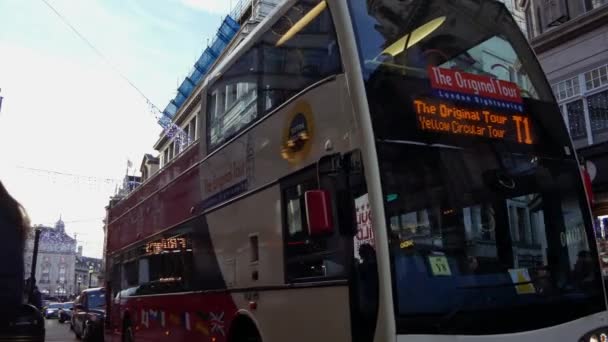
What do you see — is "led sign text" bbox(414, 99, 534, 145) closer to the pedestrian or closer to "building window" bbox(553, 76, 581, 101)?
the pedestrian

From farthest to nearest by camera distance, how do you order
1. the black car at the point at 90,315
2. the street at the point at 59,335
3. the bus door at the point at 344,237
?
the street at the point at 59,335 < the black car at the point at 90,315 < the bus door at the point at 344,237

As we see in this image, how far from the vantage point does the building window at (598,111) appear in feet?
44.4

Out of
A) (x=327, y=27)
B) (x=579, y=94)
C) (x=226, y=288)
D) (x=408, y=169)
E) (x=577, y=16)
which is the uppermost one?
(x=577, y=16)

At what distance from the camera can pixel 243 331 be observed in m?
5.98

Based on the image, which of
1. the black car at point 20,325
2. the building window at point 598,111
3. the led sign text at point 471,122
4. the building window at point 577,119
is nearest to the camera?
the black car at point 20,325

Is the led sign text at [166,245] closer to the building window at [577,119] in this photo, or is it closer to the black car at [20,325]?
the black car at [20,325]

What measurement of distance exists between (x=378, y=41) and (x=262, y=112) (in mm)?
1681

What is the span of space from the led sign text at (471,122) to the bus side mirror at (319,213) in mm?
1016

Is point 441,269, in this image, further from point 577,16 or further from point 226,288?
point 577,16

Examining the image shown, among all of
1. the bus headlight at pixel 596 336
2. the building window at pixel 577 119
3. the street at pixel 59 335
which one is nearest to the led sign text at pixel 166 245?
the bus headlight at pixel 596 336

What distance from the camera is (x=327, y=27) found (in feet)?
16.4

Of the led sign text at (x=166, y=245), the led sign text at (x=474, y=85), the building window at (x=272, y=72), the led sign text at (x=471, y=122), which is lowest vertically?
the led sign text at (x=166, y=245)

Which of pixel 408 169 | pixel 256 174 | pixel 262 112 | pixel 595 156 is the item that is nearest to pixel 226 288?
pixel 256 174

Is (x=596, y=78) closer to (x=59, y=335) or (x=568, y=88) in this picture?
(x=568, y=88)
